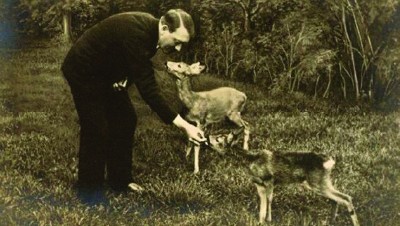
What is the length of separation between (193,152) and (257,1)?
91 cm

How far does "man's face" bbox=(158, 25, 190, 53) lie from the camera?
473 cm

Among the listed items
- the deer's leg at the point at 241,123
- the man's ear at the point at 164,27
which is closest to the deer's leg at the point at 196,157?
the deer's leg at the point at 241,123

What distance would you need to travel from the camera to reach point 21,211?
4859 mm

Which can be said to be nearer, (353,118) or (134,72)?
(134,72)

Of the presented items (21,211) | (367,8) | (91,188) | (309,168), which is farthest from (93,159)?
(367,8)

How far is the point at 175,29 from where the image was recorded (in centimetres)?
474

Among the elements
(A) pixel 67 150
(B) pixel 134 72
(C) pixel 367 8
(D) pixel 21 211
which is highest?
(C) pixel 367 8

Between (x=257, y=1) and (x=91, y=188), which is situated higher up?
(x=257, y=1)

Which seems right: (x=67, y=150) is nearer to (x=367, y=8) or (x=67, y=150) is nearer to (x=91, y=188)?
(x=91, y=188)

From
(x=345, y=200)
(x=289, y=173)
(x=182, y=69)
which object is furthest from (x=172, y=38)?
(x=345, y=200)

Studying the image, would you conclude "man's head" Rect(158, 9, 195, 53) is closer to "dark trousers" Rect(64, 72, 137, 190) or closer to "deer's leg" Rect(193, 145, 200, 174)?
"dark trousers" Rect(64, 72, 137, 190)

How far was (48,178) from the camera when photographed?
4902mm

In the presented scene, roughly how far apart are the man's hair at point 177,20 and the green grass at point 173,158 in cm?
30

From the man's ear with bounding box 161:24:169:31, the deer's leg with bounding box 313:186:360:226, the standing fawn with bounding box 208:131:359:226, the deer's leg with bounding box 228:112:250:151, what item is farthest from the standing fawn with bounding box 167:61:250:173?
the deer's leg with bounding box 313:186:360:226
